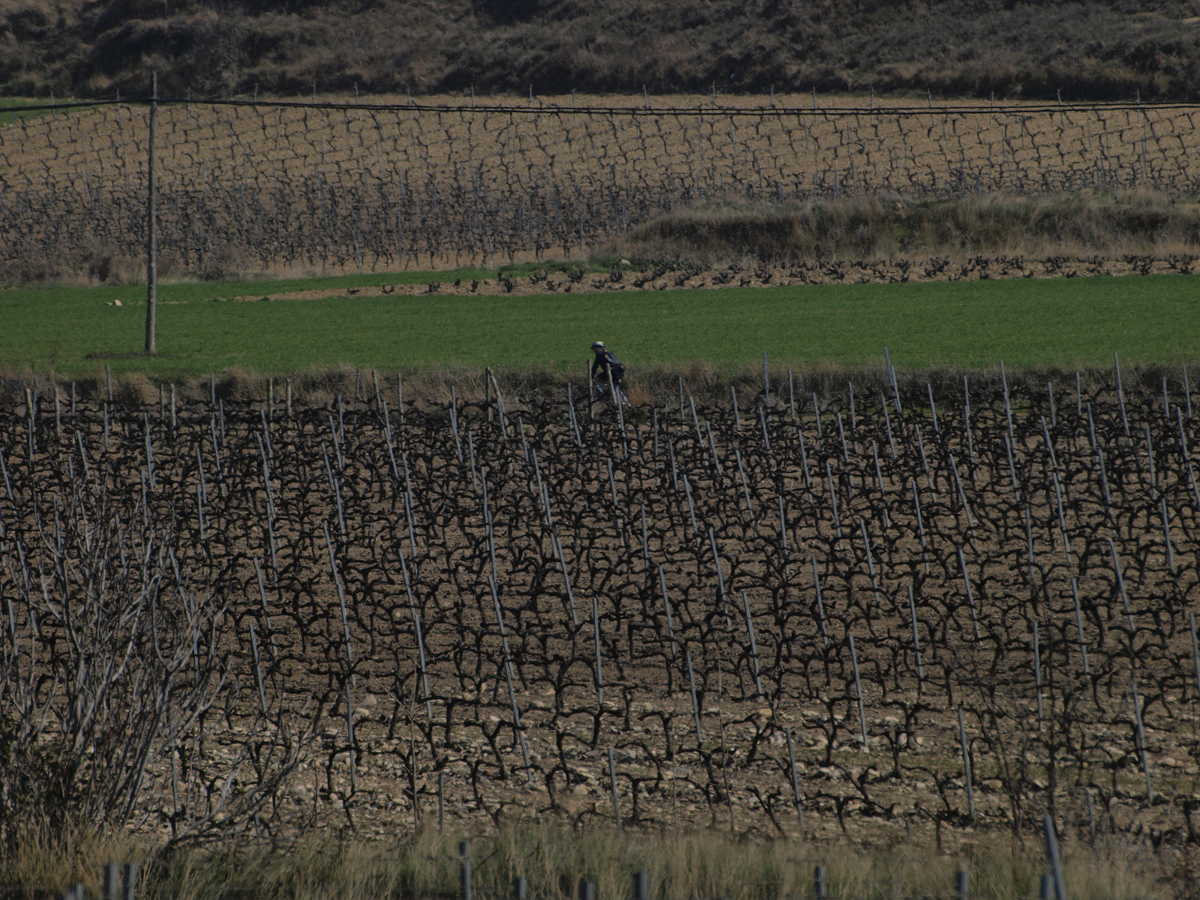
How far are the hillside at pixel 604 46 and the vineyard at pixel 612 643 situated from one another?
145ft

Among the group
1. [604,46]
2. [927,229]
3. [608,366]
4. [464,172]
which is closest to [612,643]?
[608,366]

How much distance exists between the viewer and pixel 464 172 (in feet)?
175

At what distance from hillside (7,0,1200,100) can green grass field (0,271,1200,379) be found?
29.2 meters

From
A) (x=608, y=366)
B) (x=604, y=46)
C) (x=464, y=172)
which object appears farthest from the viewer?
(x=604, y=46)

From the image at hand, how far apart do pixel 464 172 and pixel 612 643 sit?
44.4m

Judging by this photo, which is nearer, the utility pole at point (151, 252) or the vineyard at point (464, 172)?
the utility pole at point (151, 252)

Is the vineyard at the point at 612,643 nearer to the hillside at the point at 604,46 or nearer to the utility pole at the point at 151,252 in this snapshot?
the utility pole at the point at 151,252

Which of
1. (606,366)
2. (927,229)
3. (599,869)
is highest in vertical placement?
(927,229)

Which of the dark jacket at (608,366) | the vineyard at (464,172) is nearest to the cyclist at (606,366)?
the dark jacket at (608,366)

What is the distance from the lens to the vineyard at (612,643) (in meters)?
7.98

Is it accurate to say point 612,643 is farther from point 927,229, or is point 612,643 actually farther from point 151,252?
point 927,229

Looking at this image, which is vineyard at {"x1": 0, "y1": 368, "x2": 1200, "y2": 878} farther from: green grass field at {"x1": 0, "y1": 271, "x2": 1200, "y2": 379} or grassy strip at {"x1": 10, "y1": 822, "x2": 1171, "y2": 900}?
green grass field at {"x1": 0, "y1": 271, "x2": 1200, "y2": 379}

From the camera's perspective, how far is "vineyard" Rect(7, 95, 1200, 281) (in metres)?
45.5

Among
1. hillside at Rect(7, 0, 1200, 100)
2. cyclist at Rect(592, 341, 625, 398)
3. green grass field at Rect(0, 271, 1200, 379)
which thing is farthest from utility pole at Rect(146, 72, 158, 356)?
hillside at Rect(7, 0, 1200, 100)
